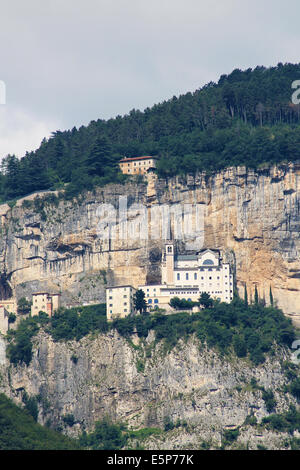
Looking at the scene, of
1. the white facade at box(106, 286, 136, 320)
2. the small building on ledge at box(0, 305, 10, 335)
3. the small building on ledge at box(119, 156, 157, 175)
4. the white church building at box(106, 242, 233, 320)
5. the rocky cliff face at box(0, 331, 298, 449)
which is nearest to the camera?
the rocky cliff face at box(0, 331, 298, 449)

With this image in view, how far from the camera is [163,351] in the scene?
9088 centimetres

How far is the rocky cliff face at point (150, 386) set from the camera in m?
86.6

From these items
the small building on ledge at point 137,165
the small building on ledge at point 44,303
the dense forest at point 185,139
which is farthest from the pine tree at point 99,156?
the small building on ledge at point 44,303

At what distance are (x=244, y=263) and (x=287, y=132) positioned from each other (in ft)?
40.7

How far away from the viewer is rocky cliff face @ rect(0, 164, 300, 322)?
97750 millimetres

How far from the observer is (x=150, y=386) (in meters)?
89.9

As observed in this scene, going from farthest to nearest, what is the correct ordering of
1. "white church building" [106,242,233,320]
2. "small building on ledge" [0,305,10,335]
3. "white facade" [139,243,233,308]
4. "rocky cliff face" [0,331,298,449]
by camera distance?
"white facade" [139,243,233,308]
"small building on ledge" [0,305,10,335]
"white church building" [106,242,233,320]
"rocky cliff face" [0,331,298,449]

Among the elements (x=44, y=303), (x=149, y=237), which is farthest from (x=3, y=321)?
(x=149, y=237)

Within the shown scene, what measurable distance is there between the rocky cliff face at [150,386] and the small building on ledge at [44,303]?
12.2 ft

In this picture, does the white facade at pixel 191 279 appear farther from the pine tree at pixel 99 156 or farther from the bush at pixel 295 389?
the pine tree at pixel 99 156

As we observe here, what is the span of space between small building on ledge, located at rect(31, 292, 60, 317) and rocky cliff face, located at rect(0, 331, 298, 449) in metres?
3.73

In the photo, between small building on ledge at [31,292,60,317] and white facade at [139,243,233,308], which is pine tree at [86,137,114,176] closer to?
white facade at [139,243,233,308]

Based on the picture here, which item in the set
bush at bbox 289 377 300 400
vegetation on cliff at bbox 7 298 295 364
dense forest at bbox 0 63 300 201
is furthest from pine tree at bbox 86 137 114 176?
bush at bbox 289 377 300 400

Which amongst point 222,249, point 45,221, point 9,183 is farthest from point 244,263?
point 9,183
